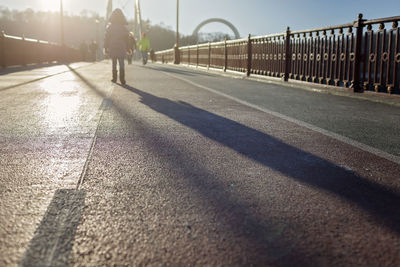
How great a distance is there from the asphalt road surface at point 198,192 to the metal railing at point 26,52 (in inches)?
636

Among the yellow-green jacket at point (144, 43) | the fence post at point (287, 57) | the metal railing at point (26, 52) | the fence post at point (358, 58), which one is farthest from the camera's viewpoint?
the yellow-green jacket at point (144, 43)

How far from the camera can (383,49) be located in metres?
8.35

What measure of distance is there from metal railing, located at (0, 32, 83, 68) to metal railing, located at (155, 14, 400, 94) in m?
10.7

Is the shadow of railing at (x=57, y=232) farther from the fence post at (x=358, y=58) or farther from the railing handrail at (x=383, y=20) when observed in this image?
the fence post at (x=358, y=58)

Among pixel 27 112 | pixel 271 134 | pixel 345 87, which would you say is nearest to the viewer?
pixel 271 134

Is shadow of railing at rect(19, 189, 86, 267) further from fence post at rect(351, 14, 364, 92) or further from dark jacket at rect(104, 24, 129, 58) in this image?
dark jacket at rect(104, 24, 129, 58)

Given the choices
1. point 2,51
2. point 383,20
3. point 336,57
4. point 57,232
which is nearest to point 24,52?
point 2,51

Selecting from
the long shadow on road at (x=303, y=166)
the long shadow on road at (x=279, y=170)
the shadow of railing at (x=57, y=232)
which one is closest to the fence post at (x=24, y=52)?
the long shadow on road at (x=303, y=166)

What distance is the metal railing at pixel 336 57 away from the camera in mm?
8258

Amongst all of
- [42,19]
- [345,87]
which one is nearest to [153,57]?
[345,87]

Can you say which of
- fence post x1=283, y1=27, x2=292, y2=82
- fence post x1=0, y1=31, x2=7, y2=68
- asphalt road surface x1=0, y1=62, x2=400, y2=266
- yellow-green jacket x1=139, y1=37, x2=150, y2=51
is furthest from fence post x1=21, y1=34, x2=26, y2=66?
asphalt road surface x1=0, y1=62, x2=400, y2=266

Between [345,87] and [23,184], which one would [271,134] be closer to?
[23,184]

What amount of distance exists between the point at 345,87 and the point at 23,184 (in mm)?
8282

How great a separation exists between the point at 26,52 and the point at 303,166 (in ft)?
78.6
